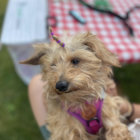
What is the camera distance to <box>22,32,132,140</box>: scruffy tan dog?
1.56 meters

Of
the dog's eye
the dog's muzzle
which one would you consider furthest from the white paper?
the dog's muzzle

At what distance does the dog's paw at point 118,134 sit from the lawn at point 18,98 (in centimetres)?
171

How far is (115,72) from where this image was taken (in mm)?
4000

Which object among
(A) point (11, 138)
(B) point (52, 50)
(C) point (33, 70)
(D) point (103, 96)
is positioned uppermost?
(B) point (52, 50)

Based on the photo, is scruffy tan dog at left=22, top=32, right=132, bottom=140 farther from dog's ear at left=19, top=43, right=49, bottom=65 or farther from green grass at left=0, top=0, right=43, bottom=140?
green grass at left=0, top=0, right=43, bottom=140

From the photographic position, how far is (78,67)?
160 cm

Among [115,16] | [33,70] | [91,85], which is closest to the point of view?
[91,85]

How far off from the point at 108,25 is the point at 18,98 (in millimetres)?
1874

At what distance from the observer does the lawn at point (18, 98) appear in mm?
3335

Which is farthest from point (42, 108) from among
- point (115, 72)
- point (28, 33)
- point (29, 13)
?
point (115, 72)

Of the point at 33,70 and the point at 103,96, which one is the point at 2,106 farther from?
the point at 103,96

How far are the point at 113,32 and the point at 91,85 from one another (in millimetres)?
1424

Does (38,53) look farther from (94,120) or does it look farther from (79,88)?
(94,120)

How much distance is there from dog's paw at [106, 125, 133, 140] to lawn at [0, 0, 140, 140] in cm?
171
